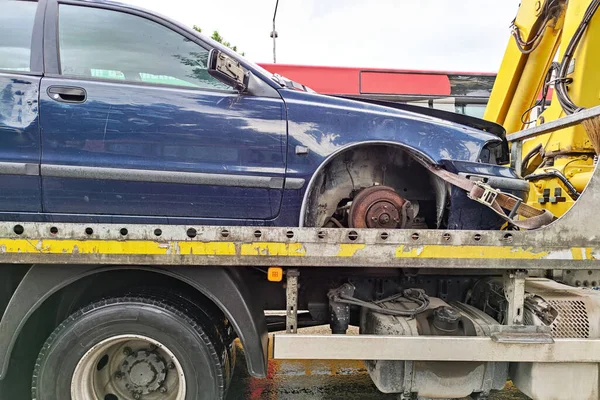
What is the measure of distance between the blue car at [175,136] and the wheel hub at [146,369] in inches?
33.3

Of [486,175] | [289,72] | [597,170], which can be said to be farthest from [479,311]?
[289,72]

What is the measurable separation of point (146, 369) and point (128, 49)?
81.7 inches

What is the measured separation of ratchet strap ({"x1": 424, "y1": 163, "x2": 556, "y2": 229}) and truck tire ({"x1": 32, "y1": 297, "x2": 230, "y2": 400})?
5.94 feet

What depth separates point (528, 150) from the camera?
14.7 ft

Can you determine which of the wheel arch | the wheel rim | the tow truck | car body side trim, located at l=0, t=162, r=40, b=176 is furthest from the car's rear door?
the wheel rim

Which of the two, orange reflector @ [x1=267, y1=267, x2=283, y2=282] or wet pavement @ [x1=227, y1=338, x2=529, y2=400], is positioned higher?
orange reflector @ [x1=267, y1=267, x2=283, y2=282]

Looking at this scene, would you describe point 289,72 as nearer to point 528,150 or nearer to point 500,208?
point 528,150

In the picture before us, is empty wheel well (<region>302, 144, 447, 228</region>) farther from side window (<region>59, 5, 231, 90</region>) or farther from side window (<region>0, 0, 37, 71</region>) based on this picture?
side window (<region>0, 0, 37, 71</region>)

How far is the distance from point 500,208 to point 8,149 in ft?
9.76

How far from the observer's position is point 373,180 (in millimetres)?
2836

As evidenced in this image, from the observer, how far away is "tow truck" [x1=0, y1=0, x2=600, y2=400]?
2.13 m

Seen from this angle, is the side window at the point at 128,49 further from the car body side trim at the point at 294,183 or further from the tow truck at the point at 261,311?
the tow truck at the point at 261,311

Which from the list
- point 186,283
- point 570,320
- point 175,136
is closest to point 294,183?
point 175,136

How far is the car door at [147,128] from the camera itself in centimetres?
229
